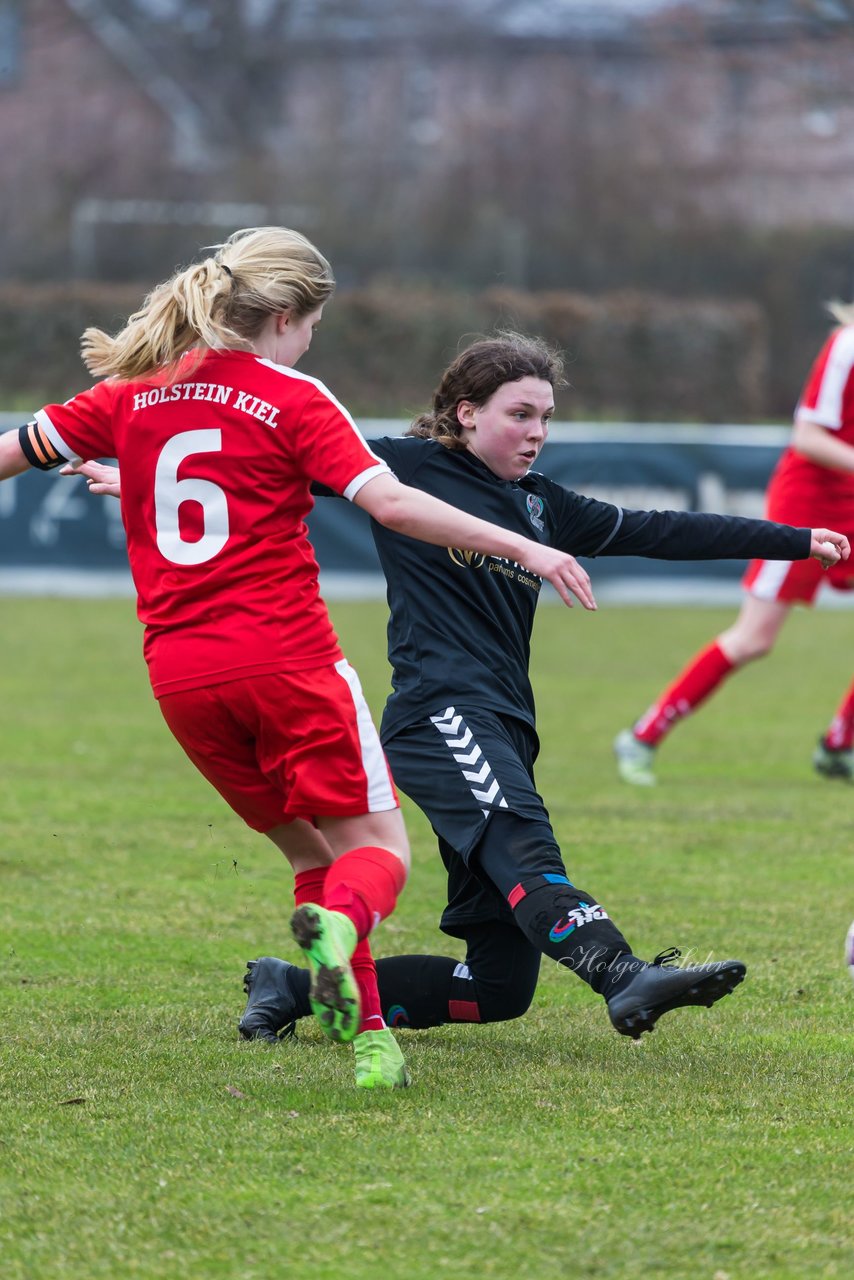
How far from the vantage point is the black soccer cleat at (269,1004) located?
4.14 metres

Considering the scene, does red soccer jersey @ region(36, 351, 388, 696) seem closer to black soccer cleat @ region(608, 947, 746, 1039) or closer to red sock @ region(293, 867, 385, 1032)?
red sock @ region(293, 867, 385, 1032)

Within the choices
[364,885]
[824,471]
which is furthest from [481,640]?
[824,471]

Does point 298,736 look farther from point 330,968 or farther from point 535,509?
point 535,509

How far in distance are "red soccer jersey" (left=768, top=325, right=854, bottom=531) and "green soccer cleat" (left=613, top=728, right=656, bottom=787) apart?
3.99ft

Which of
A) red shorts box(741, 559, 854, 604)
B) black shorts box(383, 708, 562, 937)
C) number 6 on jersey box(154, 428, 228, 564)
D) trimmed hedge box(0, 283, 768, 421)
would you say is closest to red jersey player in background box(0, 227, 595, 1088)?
number 6 on jersey box(154, 428, 228, 564)

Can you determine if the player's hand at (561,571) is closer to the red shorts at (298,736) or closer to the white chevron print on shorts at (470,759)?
the red shorts at (298,736)

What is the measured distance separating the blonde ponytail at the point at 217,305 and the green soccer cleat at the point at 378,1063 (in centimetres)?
145

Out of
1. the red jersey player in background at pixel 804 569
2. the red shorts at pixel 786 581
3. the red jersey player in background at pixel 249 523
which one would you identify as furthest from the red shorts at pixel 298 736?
the red shorts at pixel 786 581

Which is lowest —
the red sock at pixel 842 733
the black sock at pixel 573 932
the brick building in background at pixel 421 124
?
the red sock at pixel 842 733

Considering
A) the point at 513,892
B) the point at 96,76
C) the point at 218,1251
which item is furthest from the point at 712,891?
the point at 96,76

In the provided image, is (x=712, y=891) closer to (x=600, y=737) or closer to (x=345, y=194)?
(x=600, y=737)

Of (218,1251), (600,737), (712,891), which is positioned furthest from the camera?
(600,737)

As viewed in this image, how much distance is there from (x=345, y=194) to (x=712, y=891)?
93.6 feet

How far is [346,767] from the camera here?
3559 mm
